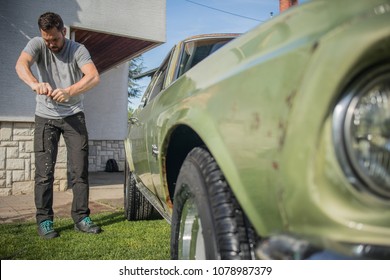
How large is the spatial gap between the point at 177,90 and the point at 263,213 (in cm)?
88

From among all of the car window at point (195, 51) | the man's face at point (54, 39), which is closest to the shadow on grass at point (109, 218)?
the man's face at point (54, 39)

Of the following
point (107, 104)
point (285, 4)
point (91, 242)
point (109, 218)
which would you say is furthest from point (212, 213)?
point (107, 104)

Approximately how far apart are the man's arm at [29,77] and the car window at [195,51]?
94 centimetres

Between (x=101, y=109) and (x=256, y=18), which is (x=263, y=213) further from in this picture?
(x=101, y=109)

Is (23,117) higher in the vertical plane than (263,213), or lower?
higher

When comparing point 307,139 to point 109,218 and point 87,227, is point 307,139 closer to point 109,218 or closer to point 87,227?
point 87,227

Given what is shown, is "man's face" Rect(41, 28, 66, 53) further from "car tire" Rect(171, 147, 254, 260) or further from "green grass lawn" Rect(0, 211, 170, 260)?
"car tire" Rect(171, 147, 254, 260)

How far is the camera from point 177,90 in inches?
65.3

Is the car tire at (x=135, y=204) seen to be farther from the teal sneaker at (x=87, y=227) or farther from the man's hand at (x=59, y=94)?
the man's hand at (x=59, y=94)

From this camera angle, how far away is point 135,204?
3.51 meters
